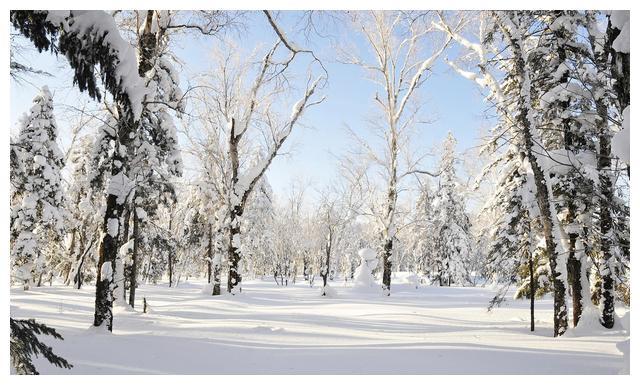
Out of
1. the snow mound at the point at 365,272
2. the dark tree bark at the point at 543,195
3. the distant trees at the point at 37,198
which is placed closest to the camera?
the dark tree bark at the point at 543,195

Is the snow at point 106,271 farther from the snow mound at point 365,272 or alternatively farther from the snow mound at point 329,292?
the snow mound at point 365,272

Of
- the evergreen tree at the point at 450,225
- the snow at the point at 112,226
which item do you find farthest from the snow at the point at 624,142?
the evergreen tree at the point at 450,225

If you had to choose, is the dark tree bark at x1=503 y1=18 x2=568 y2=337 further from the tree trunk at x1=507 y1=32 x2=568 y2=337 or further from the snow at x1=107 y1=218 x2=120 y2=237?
the snow at x1=107 y1=218 x2=120 y2=237

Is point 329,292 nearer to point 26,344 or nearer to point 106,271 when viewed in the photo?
point 106,271

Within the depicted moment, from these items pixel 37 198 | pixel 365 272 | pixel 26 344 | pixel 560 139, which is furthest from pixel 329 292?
pixel 26 344

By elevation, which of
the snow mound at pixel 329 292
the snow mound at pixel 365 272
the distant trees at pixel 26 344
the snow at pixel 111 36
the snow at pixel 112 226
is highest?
the snow at pixel 111 36

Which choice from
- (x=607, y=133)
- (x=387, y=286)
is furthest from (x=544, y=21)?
(x=387, y=286)

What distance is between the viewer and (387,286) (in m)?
17.8

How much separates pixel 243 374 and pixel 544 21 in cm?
1011

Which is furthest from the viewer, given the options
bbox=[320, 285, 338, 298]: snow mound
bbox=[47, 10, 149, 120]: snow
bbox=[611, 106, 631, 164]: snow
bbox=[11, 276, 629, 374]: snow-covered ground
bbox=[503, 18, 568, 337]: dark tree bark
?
bbox=[320, 285, 338, 298]: snow mound

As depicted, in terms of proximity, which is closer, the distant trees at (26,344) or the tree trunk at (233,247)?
the distant trees at (26,344)

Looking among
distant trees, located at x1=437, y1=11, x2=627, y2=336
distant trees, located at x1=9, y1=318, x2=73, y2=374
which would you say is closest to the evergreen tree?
distant trees, located at x1=437, y1=11, x2=627, y2=336

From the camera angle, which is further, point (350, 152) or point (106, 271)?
point (350, 152)
